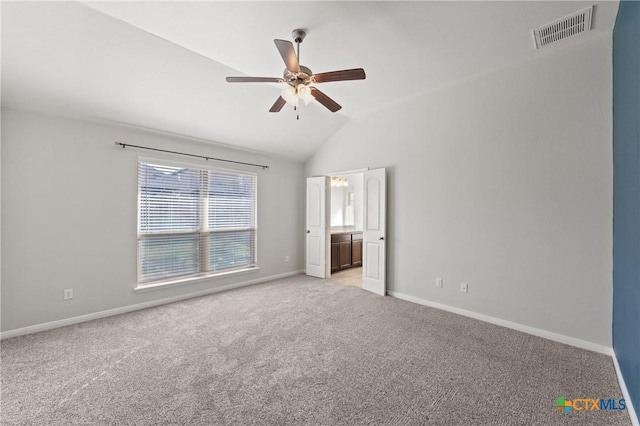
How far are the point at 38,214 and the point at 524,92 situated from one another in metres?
5.66

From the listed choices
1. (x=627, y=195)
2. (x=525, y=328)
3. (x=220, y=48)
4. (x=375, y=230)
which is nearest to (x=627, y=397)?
(x=525, y=328)

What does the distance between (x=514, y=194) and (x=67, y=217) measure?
17.3 feet

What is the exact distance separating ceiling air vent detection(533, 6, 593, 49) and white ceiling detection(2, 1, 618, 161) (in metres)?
0.07

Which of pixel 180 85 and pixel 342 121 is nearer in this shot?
pixel 180 85

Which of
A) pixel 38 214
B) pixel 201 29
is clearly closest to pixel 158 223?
pixel 38 214

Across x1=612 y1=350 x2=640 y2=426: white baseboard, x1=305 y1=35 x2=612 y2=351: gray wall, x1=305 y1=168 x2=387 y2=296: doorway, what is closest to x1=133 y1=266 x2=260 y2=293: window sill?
x1=305 y1=168 x2=387 y2=296: doorway

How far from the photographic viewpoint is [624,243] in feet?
6.48

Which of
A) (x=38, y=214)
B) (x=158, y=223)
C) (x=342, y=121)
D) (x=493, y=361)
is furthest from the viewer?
(x=342, y=121)

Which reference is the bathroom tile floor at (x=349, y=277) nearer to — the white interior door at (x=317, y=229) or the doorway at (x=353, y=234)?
the doorway at (x=353, y=234)

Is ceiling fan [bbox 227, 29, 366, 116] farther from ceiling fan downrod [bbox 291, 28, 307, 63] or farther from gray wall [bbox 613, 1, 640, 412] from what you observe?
gray wall [bbox 613, 1, 640, 412]

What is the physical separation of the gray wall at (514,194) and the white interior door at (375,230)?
133mm

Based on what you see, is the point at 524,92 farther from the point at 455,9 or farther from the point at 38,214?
the point at 38,214

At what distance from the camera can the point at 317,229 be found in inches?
210

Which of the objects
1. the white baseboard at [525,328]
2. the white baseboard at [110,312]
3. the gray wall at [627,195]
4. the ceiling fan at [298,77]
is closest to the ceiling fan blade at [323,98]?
the ceiling fan at [298,77]
